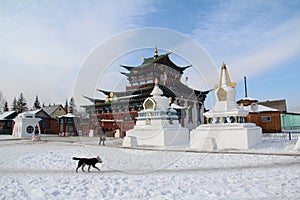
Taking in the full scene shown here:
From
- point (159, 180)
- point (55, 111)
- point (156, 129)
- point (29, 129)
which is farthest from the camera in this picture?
point (55, 111)

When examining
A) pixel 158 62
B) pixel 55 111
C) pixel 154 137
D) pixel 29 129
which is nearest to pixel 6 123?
pixel 55 111

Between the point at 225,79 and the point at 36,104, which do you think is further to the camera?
the point at 36,104

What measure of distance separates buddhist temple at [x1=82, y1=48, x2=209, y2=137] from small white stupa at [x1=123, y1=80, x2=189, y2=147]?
31.4 feet

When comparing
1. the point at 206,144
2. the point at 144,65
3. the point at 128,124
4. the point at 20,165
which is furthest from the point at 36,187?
the point at 144,65

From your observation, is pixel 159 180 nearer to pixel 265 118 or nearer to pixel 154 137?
pixel 154 137

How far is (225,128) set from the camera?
46.2 feet

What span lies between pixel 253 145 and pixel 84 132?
25.6 metres

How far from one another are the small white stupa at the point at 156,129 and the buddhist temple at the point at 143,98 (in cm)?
956

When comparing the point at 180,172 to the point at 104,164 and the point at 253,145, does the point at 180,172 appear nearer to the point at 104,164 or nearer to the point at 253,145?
the point at 104,164

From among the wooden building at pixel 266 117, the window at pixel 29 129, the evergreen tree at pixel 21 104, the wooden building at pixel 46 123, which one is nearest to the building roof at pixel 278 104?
the wooden building at pixel 266 117

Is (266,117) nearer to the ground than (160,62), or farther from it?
nearer to the ground

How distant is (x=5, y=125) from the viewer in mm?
38344

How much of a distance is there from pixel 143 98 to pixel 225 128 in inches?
573

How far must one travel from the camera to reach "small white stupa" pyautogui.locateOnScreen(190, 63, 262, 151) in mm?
13491
